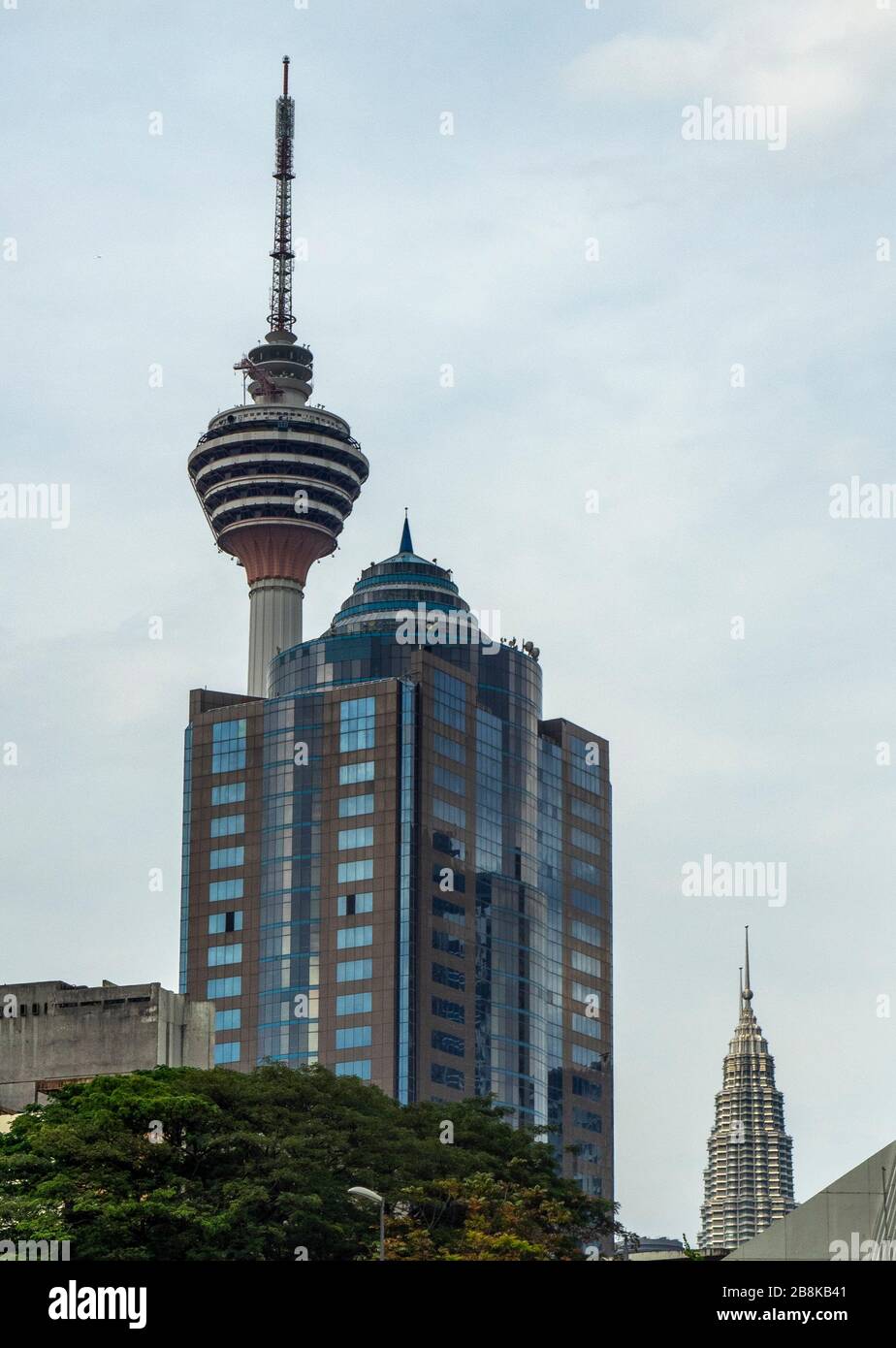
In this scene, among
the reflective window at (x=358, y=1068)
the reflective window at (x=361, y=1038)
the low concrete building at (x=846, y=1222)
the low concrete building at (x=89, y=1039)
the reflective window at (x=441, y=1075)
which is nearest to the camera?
the low concrete building at (x=846, y=1222)

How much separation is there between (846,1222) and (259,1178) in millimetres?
41866

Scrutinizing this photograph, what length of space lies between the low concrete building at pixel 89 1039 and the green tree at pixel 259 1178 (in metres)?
28.0

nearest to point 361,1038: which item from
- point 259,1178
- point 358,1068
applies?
point 358,1068

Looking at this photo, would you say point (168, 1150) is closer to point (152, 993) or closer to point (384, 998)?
point (152, 993)

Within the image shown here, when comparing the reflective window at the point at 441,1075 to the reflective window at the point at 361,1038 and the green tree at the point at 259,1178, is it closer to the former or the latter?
the reflective window at the point at 361,1038

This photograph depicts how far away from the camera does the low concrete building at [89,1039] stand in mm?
125750

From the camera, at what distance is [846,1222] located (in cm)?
4669

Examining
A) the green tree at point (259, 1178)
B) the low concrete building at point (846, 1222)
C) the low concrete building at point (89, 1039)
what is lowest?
the low concrete building at point (846, 1222)

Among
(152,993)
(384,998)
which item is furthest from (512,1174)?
(384,998)

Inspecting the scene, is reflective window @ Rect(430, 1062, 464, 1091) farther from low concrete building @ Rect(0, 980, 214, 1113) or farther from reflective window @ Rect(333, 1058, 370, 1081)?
low concrete building @ Rect(0, 980, 214, 1113)

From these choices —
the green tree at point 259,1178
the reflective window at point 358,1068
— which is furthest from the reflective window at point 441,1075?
the green tree at point 259,1178
